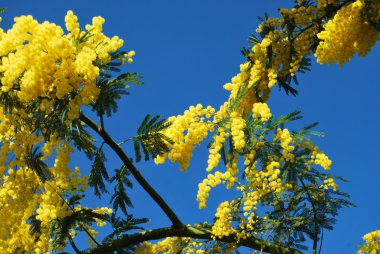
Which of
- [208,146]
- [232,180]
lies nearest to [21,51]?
[208,146]

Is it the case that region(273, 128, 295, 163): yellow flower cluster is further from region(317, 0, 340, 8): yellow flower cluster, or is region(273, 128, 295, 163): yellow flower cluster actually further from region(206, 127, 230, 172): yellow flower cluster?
region(317, 0, 340, 8): yellow flower cluster

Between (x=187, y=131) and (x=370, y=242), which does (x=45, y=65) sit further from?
(x=370, y=242)

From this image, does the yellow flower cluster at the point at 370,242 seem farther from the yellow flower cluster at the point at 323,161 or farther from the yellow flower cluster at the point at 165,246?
the yellow flower cluster at the point at 165,246

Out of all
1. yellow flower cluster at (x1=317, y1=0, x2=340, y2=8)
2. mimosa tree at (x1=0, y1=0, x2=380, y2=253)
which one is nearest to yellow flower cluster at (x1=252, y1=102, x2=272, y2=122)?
mimosa tree at (x1=0, y1=0, x2=380, y2=253)

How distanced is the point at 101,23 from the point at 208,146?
2.21 meters

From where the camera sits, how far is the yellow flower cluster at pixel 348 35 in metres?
5.67

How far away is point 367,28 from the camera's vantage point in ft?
18.8

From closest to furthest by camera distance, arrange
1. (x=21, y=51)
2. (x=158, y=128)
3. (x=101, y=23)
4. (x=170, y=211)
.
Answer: (x=21, y=51)
(x=101, y=23)
(x=158, y=128)
(x=170, y=211)

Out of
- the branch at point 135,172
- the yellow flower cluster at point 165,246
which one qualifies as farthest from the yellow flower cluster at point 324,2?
the yellow flower cluster at point 165,246

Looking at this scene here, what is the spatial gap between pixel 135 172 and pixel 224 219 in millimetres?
1818

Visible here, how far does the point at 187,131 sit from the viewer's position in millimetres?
6102

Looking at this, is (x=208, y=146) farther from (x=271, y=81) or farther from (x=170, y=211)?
(x=170, y=211)

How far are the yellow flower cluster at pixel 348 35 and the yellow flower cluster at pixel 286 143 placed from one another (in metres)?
1.36

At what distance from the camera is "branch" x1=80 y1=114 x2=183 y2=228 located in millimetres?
6832
